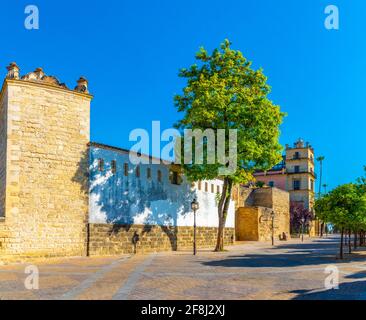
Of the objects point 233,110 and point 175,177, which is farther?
point 175,177

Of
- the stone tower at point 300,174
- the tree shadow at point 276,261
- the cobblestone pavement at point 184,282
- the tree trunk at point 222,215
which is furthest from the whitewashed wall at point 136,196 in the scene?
the stone tower at point 300,174

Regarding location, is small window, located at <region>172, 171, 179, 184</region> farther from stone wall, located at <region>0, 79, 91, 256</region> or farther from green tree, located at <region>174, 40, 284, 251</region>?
stone wall, located at <region>0, 79, 91, 256</region>

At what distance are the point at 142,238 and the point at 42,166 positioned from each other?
26.5 ft

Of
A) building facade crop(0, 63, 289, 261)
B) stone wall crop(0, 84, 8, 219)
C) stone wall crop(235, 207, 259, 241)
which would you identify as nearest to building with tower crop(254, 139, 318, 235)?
stone wall crop(235, 207, 259, 241)

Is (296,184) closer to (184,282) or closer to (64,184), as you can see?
(64,184)

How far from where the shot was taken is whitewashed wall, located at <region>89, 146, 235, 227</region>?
2514cm

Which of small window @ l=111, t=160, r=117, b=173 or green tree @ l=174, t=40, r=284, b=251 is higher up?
green tree @ l=174, t=40, r=284, b=251

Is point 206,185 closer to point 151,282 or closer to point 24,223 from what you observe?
point 24,223

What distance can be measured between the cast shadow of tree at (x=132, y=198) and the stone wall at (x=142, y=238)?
7 cm

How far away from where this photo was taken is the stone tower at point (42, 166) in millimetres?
21828

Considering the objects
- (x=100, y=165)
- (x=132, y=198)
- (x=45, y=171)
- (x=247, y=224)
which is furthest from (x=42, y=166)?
(x=247, y=224)

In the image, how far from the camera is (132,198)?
1069 inches

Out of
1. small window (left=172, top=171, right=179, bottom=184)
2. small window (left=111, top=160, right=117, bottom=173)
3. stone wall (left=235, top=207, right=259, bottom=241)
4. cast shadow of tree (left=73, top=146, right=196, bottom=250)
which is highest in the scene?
small window (left=111, top=160, right=117, bottom=173)
